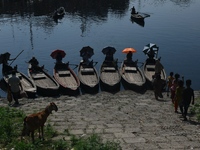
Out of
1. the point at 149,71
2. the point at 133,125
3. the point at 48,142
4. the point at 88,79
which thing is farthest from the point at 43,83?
the point at 48,142

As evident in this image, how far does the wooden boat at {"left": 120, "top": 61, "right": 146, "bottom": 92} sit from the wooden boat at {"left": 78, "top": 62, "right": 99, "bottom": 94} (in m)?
2.29

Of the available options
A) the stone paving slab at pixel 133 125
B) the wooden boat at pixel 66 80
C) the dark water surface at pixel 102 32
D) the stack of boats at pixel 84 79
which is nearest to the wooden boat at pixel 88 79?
the stack of boats at pixel 84 79

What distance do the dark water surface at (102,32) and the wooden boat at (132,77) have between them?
21.3 ft

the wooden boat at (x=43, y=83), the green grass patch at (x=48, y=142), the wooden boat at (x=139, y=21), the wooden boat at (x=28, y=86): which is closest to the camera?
the green grass patch at (x=48, y=142)

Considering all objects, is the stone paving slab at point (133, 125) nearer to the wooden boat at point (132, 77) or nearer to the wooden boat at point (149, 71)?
the wooden boat at point (132, 77)

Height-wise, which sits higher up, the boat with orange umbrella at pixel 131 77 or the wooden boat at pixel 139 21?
the wooden boat at pixel 139 21

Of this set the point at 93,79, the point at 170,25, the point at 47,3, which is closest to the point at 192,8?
the point at 170,25

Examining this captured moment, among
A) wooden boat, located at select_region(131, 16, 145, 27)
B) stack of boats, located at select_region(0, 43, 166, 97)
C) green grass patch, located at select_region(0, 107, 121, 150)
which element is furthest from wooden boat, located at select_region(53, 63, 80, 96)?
wooden boat, located at select_region(131, 16, 145, 27)

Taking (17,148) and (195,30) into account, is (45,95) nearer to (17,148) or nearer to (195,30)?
(17,148)

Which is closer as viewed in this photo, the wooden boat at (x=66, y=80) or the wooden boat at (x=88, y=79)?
the wooden boat at (x=66, y=80)

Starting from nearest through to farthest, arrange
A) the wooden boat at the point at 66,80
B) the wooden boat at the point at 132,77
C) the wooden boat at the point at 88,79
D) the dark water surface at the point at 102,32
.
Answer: the wooden boat at the point at 66,80 → the wooden boat at the point at 88,79 → the wooden boat at the point at 132,77 → the dark water surface at the point at 102,32

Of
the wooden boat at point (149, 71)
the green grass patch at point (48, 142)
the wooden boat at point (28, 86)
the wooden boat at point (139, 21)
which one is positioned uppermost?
the wooden boat at point (139, 21)

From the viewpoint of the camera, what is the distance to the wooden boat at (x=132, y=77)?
2386cm

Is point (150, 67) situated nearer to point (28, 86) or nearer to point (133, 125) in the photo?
point (28, 86)
